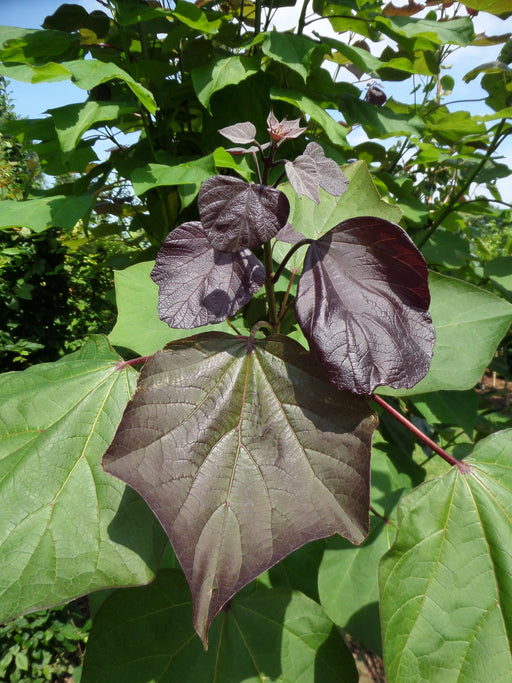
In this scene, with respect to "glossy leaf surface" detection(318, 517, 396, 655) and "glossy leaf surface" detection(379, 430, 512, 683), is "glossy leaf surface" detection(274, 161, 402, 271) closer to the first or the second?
"glossy leaf surface" detection(379, 430, 512, 683)

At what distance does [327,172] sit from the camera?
1.86 ft

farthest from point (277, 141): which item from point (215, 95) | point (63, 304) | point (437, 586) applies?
point (63, 304)

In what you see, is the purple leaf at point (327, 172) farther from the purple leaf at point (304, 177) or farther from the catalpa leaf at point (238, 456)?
the catalpa leaf at point (238, 456)

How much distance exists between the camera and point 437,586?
0.60 meters

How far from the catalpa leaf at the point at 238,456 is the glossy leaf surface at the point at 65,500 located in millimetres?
144

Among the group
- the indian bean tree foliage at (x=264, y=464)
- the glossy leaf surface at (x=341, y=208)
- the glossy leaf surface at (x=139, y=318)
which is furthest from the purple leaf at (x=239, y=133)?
the glossy leaf surface at (x=139, y=318)

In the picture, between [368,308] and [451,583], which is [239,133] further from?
[451,583]

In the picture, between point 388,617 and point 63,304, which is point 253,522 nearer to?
point 388,617

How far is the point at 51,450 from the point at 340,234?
54cm

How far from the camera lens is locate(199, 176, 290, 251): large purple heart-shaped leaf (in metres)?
0.53

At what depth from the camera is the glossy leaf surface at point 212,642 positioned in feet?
2.35

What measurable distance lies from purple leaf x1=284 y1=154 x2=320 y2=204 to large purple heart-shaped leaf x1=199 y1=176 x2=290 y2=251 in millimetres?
28

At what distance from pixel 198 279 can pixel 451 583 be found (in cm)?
54

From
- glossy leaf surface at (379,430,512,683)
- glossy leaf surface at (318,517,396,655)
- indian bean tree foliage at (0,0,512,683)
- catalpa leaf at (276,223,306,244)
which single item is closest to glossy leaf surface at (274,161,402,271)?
indian bean tree foliage at (0,0,512,683)
